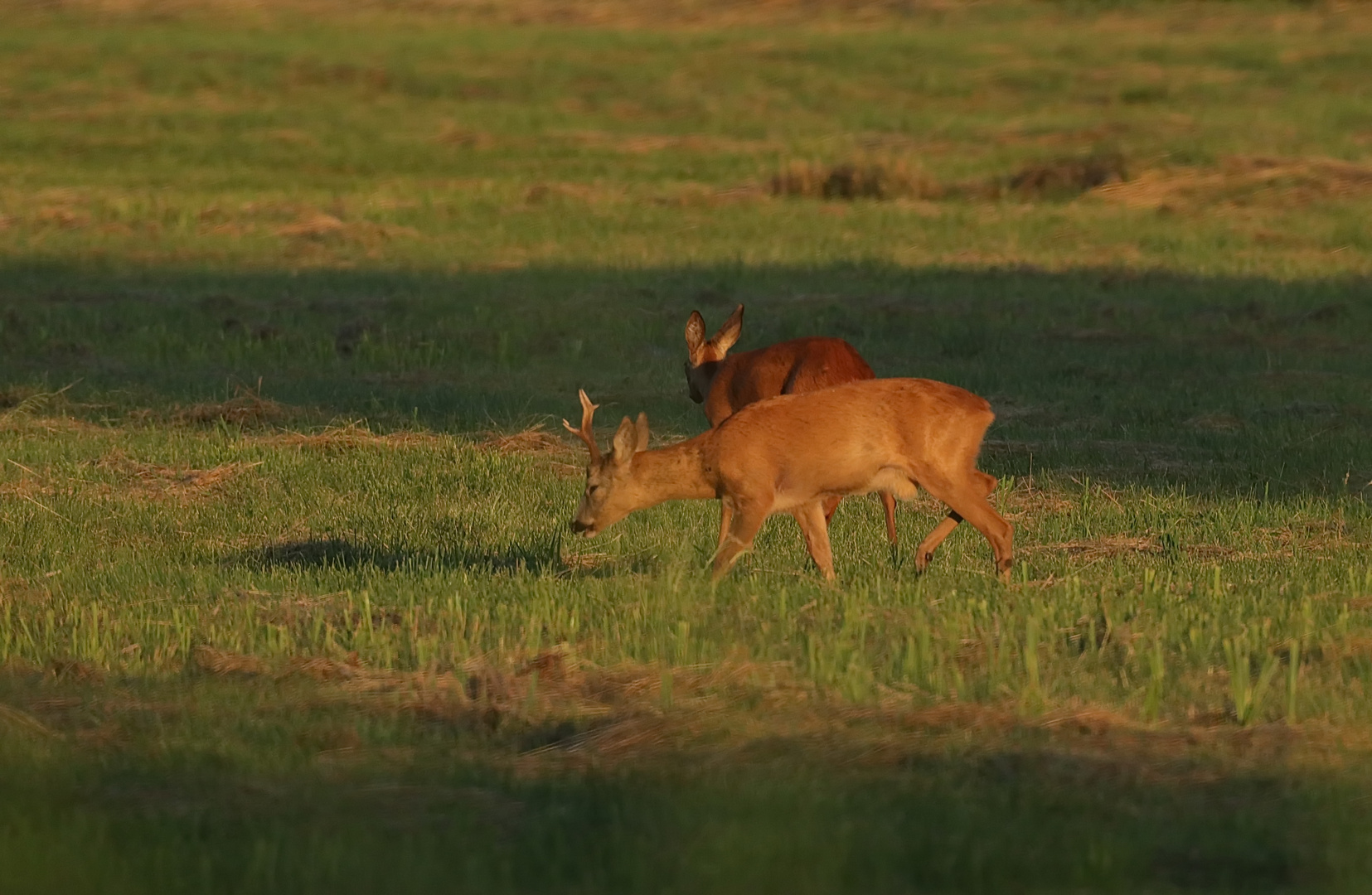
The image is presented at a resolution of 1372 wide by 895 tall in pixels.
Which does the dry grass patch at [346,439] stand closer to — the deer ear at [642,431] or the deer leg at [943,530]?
the deer ear at [642,431]

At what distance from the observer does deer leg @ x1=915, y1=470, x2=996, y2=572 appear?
34.3 feet

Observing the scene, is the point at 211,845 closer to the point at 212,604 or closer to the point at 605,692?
the point at 605,692

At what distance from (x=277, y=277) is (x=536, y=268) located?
116 inches

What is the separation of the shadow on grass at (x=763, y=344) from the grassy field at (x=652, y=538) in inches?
3.3

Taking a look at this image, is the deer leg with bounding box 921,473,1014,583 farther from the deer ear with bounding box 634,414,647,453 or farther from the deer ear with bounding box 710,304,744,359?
the deer ear with bounding box 710,304,744,359

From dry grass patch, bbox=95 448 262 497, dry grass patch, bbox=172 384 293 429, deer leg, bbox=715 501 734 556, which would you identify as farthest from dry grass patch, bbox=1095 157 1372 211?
deer leg, bbox=715 501 734 556

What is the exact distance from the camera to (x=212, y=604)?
925 cm

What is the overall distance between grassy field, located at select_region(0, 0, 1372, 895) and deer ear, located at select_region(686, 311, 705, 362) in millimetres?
1341

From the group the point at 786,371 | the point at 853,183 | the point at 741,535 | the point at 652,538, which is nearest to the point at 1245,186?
the point at 853,183

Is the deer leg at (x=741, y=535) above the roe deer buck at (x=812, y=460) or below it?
below

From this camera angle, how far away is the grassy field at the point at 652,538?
19.7ft

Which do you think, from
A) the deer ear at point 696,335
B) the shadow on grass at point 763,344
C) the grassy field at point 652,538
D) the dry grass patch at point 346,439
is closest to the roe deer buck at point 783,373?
the deer ear at point 696,335

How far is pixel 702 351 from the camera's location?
13.5 metres

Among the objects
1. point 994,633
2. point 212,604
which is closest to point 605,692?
point 994,633
